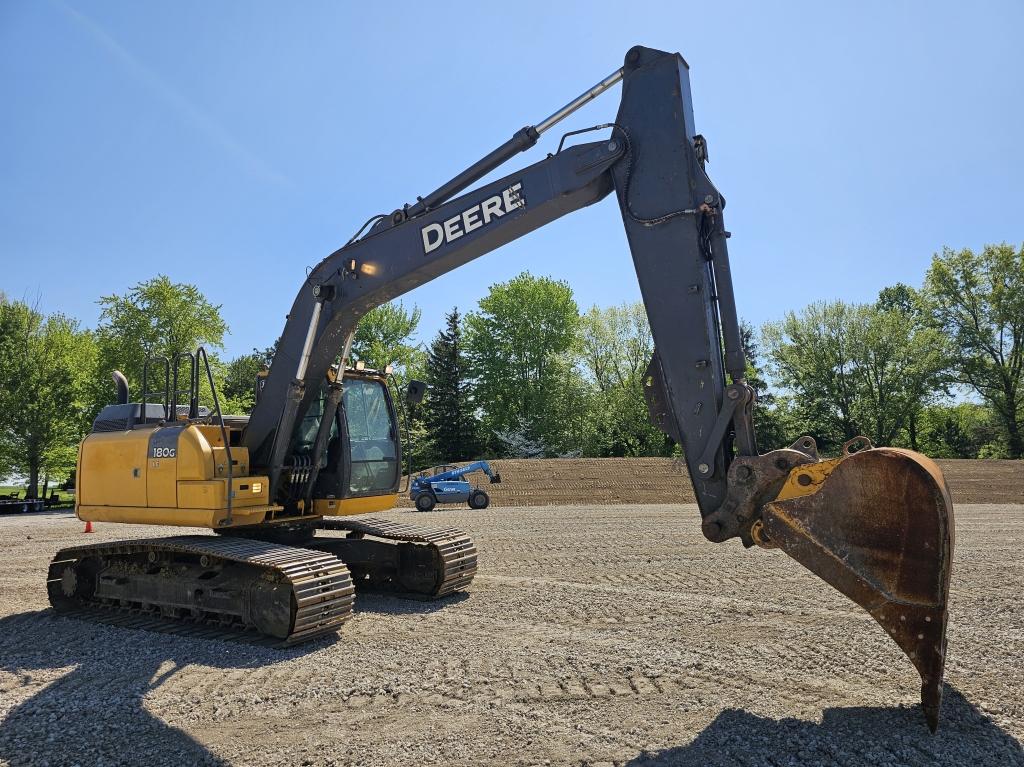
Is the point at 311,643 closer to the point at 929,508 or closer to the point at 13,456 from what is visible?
the point at 929,508

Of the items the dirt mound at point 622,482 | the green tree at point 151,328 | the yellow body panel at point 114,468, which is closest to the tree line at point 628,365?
the green tree at point 151,328

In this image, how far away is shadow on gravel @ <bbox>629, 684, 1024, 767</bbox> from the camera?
3.78m

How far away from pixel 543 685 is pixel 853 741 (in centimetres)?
203

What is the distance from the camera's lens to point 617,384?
52562 millimetres

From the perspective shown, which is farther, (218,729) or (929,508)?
(218,729)

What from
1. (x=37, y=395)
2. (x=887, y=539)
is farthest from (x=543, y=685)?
(x=37, y=395)

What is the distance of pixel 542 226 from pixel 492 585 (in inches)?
191

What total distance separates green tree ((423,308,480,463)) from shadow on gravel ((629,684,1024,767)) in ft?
132

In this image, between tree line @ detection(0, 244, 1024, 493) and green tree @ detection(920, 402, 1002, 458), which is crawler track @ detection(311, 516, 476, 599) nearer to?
tree line @ detection(0, 244, 1024, 493)

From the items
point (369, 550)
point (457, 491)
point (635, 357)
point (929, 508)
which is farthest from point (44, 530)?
point (635, 357)

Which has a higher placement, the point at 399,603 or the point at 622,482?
the point at 622,482

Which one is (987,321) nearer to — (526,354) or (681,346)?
(526,354)

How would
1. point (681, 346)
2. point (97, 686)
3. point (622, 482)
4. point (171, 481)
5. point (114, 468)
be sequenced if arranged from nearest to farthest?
point (681, 346) → point (97, 686) → point (171, 481) → point (114, 468) → point (622, 482)

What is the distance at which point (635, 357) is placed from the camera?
173 ft
